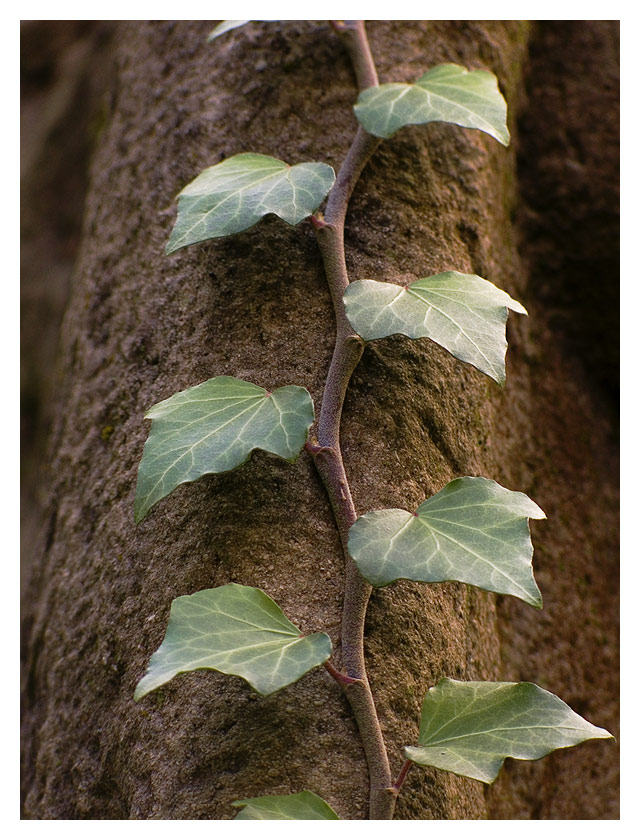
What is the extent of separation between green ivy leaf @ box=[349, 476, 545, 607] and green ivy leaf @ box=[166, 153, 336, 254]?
11.9 inches

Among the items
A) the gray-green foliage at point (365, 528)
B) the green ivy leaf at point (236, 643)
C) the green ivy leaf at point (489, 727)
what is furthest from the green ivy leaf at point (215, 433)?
the green ivy leaf at point (489, 727)

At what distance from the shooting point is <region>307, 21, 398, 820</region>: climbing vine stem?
594mm

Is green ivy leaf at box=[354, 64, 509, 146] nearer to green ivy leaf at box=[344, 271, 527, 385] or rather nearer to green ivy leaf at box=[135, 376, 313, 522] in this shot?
green ivy leaf at box=[344, 271, 527, 385]

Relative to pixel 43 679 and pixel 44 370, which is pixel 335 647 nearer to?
pixel 43 679

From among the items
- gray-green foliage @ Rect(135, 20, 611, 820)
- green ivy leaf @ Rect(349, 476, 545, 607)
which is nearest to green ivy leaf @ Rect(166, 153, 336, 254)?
gray-green foliage @ Rect(135, 20, 611, 820)

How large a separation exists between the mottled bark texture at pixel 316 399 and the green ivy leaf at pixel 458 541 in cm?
11

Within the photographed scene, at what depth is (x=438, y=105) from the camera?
0.77 metres

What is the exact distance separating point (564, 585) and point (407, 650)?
0.44m

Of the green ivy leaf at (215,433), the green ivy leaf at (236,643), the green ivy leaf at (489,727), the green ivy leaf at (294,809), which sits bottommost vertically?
the green ivy leaf at (489,727)

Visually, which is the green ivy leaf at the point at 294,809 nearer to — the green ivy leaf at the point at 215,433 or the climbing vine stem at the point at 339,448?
the climbing vine stem at the point at 339,448

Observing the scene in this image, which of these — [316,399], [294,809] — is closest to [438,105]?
[316,399]

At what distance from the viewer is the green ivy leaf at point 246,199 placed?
69cm

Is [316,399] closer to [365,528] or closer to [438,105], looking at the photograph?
[365,528]

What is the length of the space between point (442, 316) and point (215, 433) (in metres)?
0.23
